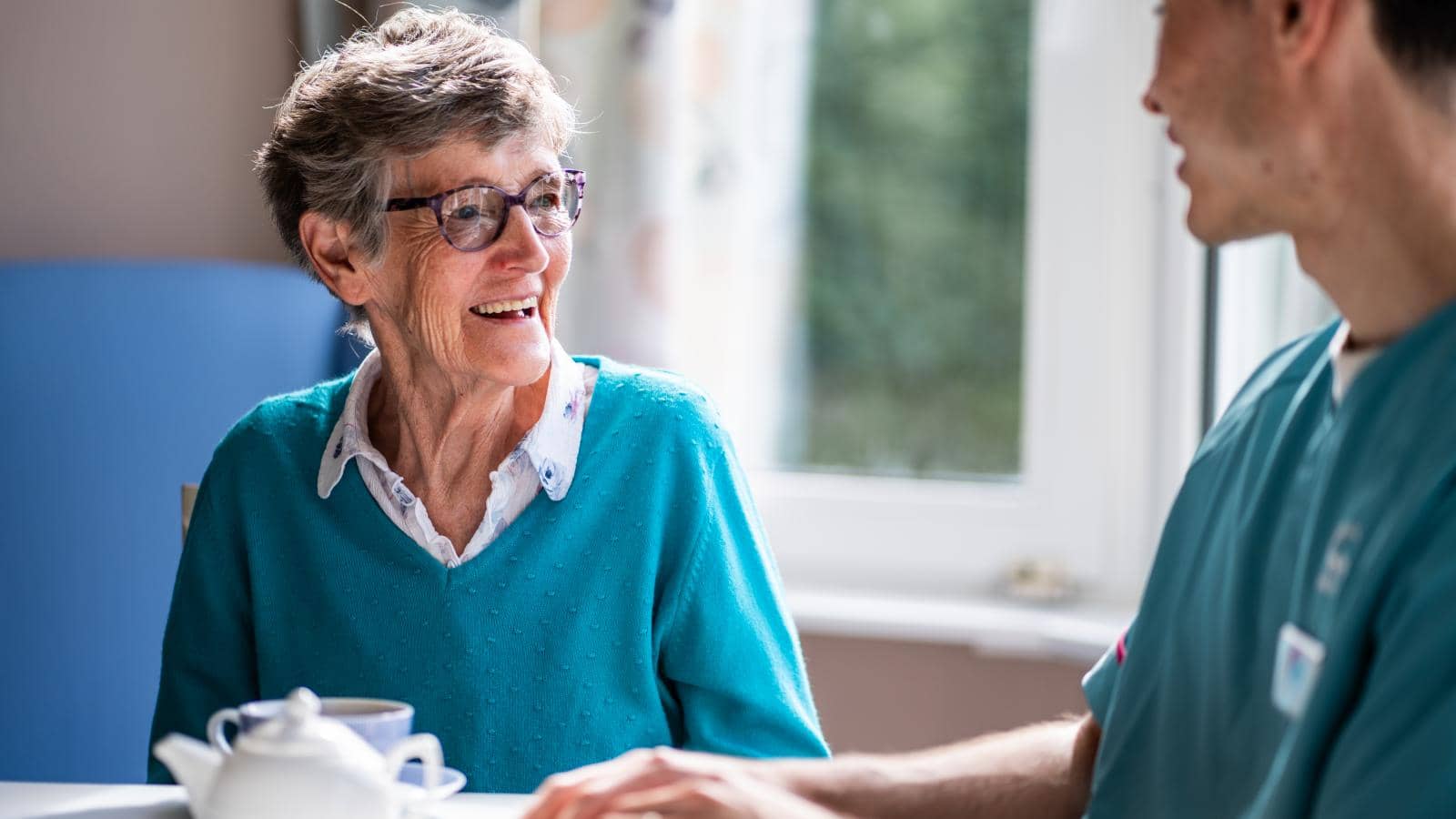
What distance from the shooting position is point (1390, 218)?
2.99 feet

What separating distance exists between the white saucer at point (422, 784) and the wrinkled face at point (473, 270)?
0.57m

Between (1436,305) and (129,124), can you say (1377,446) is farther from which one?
(129,124)

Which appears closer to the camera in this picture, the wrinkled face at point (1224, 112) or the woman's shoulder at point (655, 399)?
the wrinkled face at point (1224, 112)

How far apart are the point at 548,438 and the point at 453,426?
0.39ft

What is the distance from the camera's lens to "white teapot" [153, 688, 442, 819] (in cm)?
101

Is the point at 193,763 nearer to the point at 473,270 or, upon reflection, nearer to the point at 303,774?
the point at 303,774

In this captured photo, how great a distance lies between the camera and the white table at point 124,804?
3.87 feet

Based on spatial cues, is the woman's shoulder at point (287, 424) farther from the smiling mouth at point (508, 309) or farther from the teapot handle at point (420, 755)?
the teapot handle at point (420, 755)

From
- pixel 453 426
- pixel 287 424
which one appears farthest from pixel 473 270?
pixel 287 424

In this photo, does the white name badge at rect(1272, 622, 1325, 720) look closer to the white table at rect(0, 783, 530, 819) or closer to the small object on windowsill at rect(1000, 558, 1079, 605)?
the white table at rect(0, 783, 530, 819)

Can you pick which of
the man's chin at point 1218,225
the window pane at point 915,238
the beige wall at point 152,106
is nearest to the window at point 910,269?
the window pane at point 915,238

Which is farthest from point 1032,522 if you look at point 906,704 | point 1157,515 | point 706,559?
point 706,559

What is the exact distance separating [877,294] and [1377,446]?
178 cm

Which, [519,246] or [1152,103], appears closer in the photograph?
[1152,103]
